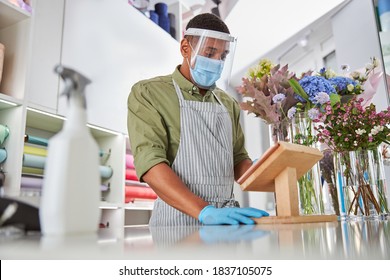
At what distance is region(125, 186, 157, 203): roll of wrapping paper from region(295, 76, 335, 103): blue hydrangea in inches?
47.3

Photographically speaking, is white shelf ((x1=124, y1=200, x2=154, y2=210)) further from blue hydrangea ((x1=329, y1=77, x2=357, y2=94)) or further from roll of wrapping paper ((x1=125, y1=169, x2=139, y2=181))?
blue hydrangea ((x1=329, y1=77, x2=357, y2=94))

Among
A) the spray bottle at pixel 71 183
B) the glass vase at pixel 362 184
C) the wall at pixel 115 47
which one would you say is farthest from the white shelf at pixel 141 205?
the spray bottle at pixel 71 183

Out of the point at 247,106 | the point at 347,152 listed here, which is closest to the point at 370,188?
the point at 347,152

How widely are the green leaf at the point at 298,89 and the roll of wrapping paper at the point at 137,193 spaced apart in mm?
1183

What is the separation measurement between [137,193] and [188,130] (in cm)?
91

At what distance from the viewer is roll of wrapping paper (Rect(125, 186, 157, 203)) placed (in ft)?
6.68

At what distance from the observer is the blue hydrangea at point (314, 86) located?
1.14 meters

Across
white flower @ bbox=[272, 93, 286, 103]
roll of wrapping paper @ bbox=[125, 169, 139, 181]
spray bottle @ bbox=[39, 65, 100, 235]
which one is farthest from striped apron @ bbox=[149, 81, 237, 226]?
spray bottle @ bbox=[39, 65, 100, 235]

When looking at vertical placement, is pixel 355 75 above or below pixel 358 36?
below

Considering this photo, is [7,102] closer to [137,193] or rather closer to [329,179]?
[329,179]

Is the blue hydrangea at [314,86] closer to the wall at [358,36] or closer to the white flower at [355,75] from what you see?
the white flower at [355,75]

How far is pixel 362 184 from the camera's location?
112 cm

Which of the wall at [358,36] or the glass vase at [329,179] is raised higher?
the wall at [358,36]

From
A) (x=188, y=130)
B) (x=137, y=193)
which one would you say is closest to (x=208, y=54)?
(x=188, y=130)
